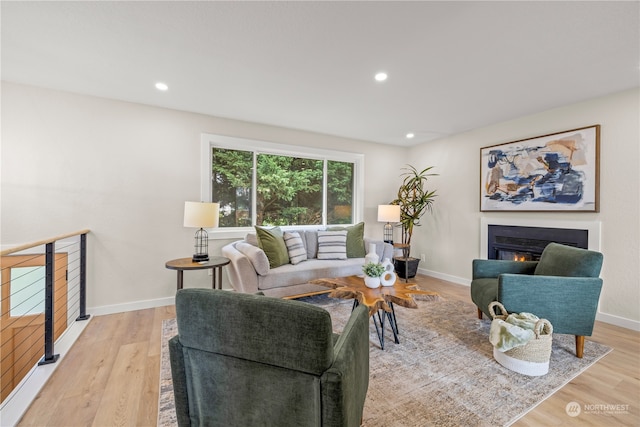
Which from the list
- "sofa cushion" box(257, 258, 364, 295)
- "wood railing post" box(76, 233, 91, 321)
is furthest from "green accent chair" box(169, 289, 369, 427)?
"wood railing post" box(76, 233, 91, 321)

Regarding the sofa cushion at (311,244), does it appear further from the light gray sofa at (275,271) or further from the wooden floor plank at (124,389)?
the wooden floor plank at (124,389)

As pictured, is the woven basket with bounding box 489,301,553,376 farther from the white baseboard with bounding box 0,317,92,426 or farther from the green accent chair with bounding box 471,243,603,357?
the white baseboard with bounding box 0,317,92,426

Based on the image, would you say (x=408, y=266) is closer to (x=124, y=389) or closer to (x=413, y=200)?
(x=413, y=200)

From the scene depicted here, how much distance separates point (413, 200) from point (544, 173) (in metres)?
1.70

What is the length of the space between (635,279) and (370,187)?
330 cm

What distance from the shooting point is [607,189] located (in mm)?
2830

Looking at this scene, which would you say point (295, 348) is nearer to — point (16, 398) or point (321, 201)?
point (16, 398)

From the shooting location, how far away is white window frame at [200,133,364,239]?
3.45 meters

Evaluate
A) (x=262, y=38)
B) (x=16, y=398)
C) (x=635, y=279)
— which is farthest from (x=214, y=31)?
(x=635, y=279)

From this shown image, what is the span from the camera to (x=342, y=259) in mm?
3676

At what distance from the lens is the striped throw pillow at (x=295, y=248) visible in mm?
3374

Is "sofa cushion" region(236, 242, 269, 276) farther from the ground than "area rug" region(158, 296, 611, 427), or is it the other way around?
"sofa cushion" region(236, 242, 269, 276)

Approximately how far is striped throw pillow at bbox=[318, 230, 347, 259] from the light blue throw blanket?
1.98 m

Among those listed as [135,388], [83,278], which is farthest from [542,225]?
[83,278]
